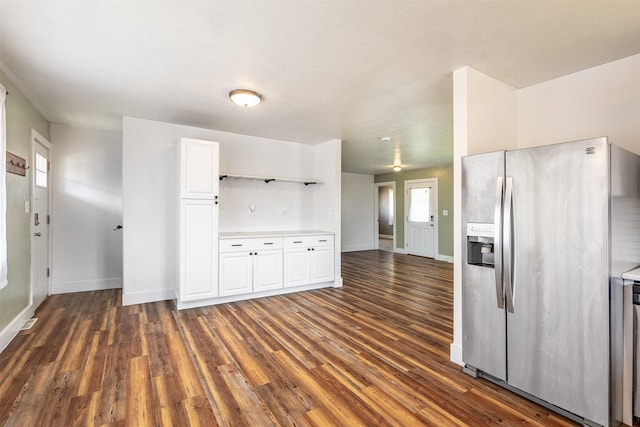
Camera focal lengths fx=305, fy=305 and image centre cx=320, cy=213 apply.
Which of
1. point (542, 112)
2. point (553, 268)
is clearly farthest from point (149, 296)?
point (542, 112)

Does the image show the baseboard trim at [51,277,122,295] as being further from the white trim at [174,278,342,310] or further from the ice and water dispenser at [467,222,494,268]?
the ice and water dispenser at [467,222,494,268]

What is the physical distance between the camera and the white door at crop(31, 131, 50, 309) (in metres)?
3.66

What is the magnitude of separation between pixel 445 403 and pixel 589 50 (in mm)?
2665

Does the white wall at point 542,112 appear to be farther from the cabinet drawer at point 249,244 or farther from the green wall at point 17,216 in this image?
the green wall at point 17,216

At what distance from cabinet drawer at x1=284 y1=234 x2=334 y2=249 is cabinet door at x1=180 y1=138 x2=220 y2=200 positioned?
126cm

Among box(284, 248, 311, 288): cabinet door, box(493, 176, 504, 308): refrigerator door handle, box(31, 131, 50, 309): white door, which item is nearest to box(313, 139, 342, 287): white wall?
box(284, 248, 311, 288): cabinet door

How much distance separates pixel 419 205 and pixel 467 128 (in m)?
6.09

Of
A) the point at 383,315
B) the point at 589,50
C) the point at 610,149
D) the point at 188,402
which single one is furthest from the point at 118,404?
the point at 589,50

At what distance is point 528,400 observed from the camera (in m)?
1.99

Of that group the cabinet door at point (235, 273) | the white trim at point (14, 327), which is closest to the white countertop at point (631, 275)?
the cabinet door at point (235, 273)

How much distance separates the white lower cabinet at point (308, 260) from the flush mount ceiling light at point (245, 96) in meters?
2.07

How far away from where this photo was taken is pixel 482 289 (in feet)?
7.23

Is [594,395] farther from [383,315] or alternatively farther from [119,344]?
[119,344]

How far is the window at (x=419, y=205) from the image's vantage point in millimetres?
8141
